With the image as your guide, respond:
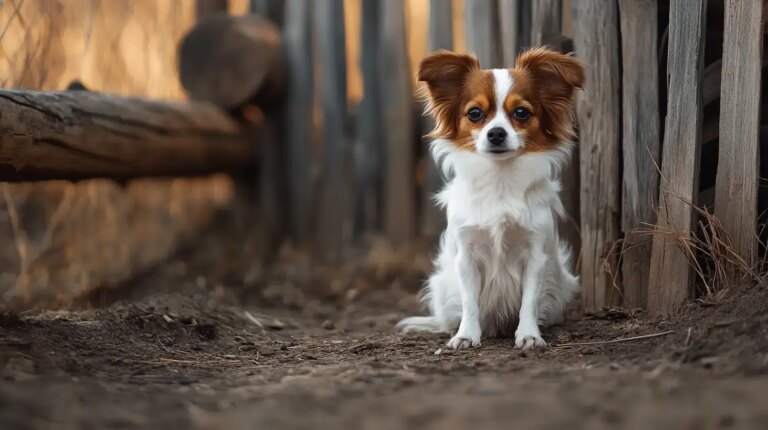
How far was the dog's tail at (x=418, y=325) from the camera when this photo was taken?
5.22m

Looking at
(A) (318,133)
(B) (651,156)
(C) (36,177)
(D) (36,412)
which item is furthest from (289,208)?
(D) (36,412)

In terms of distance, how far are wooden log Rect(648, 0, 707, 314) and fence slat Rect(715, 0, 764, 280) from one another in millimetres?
123

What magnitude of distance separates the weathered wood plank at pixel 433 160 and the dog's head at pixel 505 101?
6.67 feet

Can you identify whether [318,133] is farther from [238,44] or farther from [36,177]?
[36,177]

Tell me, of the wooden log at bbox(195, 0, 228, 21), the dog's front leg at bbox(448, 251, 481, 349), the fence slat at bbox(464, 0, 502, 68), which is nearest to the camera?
the dog's front leg at bbox(448, 251, 481, 349)

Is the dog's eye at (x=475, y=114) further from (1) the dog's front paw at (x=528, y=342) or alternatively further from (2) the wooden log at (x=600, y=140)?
(1) the dog's front paw at (x=528, y=342)

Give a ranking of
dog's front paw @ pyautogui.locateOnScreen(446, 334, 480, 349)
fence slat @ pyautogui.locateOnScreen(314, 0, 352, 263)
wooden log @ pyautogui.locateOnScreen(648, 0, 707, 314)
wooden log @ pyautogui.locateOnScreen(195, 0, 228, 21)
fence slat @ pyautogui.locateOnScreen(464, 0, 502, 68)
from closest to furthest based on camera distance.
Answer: wooden log @ pyautogui.locateOnScreen(648, 0, 707, 314) < dog's front paw @ pyautogui.locateOnScreen(446, 334, 480, 349) < fence slat @ pyautogui.locateOnScreen(464, 0, 502, 68) < fence slat @ pyautogui.locateOnScreen(314, 0, 352, 263) < wooden log @ pyautogui.locateOnScreen(195, 0, 228, 21)

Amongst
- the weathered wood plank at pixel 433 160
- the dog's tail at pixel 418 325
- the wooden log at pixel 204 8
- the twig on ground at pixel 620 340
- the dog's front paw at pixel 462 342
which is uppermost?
the wooden log at pixel 204 8

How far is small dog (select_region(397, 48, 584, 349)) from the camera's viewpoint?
461 cm

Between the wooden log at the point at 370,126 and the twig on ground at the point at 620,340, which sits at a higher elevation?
the wooden log at the point at 370,126

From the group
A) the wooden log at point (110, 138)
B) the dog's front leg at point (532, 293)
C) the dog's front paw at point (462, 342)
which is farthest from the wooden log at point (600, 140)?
the wooden log at point (110, 138)

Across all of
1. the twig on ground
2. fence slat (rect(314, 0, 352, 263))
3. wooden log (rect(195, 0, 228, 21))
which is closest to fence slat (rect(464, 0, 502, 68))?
fence slat (rect(314, 0, 352, 263))

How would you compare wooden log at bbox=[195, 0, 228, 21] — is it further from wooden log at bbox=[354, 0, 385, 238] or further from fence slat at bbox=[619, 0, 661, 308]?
fence slat at bbox=[619, 0, 661, 308]

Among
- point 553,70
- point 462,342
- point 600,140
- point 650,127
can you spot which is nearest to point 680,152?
point 650,127
